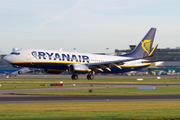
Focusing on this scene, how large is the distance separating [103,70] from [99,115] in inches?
1710

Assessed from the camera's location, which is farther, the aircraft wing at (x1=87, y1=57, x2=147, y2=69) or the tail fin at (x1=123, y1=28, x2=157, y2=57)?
the tail fin at (x1=123, y1=28, x2=157, y2=57)

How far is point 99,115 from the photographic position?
18.0 meters

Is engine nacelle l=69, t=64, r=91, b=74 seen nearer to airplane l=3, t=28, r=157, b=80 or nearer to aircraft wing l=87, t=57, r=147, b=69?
airplane l=3, t=28, r=157, b=80

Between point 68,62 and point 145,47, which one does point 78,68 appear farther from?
point 145,47

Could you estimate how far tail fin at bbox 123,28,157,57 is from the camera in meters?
68.9

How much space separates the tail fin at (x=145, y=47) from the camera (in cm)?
6894

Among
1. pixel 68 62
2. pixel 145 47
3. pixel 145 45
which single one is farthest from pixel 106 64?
pixel 145 45

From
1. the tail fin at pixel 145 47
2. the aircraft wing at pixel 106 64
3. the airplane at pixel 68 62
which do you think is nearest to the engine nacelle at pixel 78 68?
the airplane at pixel 68 62

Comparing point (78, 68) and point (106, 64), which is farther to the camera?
point (106, 64)

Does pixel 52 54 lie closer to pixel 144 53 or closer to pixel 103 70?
pixel 103 70

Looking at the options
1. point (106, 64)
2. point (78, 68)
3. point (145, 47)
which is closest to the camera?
point (78, 68)

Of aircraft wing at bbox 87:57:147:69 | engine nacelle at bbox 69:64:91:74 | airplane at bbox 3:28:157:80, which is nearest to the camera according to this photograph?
airplane at bbox 3:28:157:80

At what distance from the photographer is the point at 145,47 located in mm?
69500

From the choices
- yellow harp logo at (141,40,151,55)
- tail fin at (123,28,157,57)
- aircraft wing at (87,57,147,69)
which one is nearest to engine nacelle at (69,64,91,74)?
aircraft wing at (87,57,147,69)
